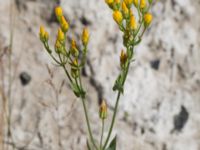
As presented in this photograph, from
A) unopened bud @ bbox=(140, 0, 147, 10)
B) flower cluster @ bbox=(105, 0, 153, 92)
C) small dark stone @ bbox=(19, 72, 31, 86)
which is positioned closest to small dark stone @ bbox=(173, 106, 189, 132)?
small dark stone @ bbox=(19, 72, 31, 86)

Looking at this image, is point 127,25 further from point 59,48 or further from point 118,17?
point 59,48

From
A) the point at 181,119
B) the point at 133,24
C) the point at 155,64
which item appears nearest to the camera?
the point at 133,24

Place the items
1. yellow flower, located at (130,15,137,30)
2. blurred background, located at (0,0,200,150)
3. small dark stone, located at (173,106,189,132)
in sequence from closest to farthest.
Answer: yellow flower, located at (130,15,137,30) → blurred background, located at (0,0,200,150) → small dark stone, located at (173,106,189,132)

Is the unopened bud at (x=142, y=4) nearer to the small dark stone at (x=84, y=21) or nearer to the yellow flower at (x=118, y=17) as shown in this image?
the yellow flower at (x=118, y=17)

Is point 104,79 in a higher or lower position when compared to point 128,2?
lower

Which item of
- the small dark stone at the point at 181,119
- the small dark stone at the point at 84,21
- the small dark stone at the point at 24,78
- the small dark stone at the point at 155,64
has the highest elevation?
the small dark stone at the point at 84,21

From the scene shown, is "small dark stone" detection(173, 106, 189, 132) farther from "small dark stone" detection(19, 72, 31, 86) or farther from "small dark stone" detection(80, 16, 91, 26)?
"small dark stone" detection(19, 72, 31, 86)

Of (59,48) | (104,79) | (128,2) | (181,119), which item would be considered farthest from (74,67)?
(181,119)

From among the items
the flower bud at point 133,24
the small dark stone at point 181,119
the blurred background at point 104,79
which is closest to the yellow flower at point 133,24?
the flower bud at point 133,24

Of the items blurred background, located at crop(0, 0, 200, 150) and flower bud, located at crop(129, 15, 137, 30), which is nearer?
flower bud, located at crop(129, 15, 137, 30)
